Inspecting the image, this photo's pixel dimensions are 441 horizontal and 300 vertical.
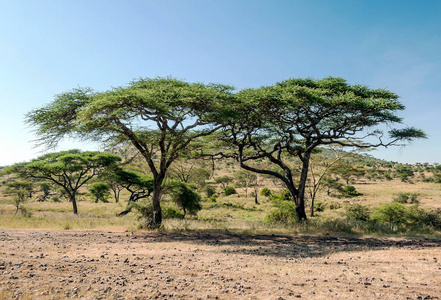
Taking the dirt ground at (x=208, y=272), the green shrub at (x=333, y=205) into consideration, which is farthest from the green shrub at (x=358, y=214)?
the green shrub at (x=333, y=205)

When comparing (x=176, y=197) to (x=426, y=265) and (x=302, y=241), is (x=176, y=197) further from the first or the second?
(x=426, y=265)

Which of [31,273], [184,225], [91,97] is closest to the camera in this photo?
[31,273]

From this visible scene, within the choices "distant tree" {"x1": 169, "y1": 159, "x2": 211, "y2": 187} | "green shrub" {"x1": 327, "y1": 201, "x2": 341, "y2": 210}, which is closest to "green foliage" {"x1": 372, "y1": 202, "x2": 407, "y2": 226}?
"green shrub" {"x1": 327, "y1": 201, "x2": 341, "y2": 210}

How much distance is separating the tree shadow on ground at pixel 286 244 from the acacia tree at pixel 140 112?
3677mm

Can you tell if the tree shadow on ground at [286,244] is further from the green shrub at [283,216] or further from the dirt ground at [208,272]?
the green shrub at [283,216]

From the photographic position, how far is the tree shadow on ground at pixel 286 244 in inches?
343

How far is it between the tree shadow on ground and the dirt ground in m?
0.10

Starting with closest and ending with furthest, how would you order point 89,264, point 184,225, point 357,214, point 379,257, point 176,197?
point 89,264 < point 379,257 < point 184,225 < point 357,214 < point 176,197

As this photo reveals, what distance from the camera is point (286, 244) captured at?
405 inches

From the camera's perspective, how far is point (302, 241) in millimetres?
11180

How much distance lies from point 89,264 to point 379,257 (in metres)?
7.72

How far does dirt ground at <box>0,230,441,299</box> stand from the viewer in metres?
4.55

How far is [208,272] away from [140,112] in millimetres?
8247

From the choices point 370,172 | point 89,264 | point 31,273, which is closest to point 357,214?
point 89,264
